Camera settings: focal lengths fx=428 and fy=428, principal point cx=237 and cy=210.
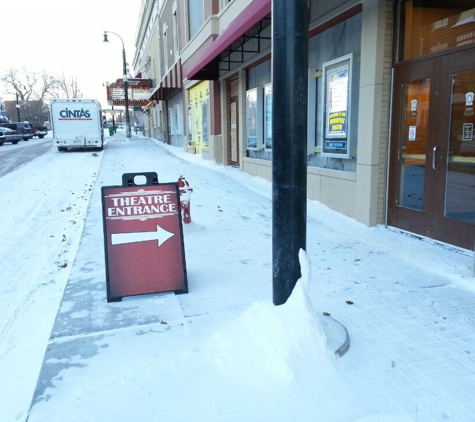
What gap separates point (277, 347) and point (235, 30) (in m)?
7.97

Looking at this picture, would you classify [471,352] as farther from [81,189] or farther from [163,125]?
[163,125]

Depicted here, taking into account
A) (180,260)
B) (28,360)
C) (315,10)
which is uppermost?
(315,10)

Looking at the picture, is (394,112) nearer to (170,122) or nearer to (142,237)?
(142,237)

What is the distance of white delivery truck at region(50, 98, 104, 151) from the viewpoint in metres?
24.8

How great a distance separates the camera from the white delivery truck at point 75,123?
2481cm

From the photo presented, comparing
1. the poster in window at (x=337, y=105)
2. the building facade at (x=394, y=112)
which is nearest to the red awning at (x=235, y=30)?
the building facade at (x=394, y=112)

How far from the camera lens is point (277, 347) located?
2773mm

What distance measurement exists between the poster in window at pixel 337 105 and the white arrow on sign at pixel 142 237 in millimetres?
4253

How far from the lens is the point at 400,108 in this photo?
621 cm

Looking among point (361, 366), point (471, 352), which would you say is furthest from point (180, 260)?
point (471, 352)

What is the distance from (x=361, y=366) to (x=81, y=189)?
9.83 metres

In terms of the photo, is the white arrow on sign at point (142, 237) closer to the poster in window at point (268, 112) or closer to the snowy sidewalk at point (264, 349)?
the snowy sidewalk at point (264, 349)

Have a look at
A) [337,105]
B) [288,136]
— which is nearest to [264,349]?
[288,136]

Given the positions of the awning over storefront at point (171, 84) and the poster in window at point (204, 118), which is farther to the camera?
the awning over storefront at point (171, 84)
